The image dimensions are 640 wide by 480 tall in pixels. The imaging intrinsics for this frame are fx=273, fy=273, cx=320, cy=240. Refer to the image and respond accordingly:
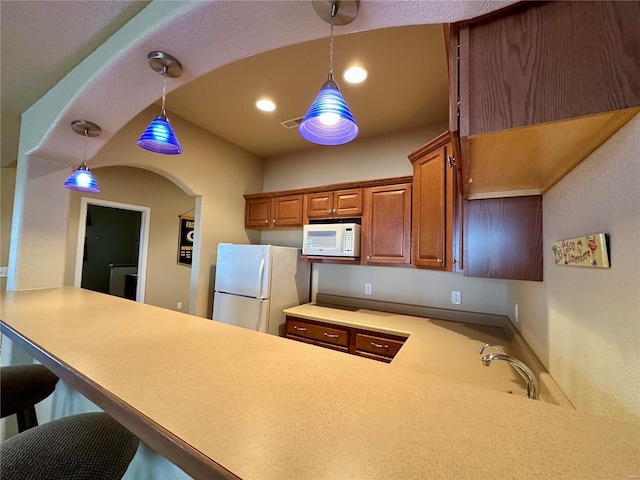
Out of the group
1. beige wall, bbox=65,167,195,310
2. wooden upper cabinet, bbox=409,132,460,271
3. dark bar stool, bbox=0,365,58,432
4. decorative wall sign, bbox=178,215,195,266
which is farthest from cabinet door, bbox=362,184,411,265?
beige wall, bbox=65,167,195,310

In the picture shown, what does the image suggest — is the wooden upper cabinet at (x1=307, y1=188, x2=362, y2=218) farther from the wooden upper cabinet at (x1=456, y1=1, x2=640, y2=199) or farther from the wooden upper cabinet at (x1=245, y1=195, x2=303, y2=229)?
the wooden upper cabinet at (x1=456, y1=1, x2=640, y2=199)

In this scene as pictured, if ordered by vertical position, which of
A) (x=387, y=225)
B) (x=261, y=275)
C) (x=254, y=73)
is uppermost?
(x=254, y=73)

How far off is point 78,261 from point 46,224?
194 cm

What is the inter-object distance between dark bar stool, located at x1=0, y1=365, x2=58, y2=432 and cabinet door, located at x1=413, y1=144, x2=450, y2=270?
2.17 m

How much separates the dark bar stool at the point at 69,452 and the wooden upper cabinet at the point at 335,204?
7.60 ft

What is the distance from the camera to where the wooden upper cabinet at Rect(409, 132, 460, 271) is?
176 cm

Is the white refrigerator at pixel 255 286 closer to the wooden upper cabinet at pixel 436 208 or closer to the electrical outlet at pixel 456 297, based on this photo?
the wooden upper cabinet at pixel 436 208

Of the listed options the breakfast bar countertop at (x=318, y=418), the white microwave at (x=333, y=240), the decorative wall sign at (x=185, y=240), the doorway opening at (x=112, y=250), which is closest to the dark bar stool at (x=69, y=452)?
the breakfast bar countertop at (x=318, y=418)

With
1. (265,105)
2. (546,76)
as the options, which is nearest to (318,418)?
(546,76)

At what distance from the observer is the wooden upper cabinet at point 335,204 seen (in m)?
2.74

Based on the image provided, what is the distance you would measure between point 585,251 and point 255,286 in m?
2.33

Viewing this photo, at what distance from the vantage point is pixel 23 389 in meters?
1.14

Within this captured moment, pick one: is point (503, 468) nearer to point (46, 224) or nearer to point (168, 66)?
point (168, 66)

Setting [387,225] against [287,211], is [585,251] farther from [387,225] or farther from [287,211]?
[287,211]
